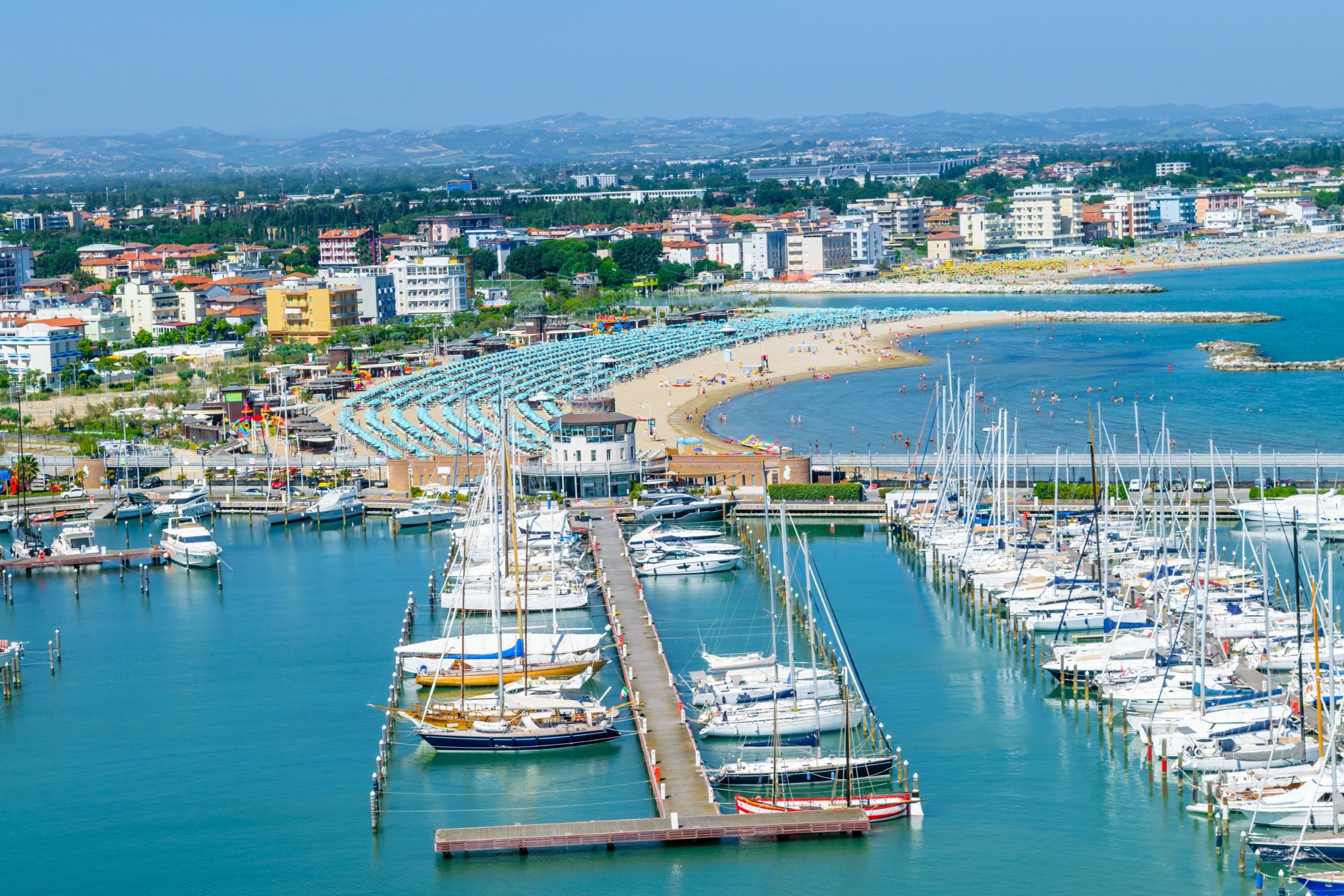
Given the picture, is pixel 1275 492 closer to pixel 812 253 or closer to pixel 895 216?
pixel 812 253

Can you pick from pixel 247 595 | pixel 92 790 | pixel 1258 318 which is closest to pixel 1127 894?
pixel 92 790

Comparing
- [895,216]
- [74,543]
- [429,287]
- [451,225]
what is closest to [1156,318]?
[429,287]

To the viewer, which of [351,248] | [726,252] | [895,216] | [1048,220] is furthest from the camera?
[895,216]

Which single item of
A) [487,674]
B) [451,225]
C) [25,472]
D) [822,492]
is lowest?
[487,674]

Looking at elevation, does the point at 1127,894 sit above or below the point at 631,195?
below

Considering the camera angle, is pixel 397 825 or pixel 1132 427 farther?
pixel 1132 427

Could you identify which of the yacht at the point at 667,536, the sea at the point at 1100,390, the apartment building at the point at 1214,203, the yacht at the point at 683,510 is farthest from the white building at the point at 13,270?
the apartment building at the point at 1214,203

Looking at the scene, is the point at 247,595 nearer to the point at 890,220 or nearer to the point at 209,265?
the point at 209,265
